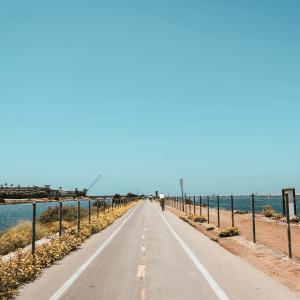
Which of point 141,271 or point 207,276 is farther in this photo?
point 141,271

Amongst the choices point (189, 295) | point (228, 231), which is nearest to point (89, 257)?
point (189, 295)

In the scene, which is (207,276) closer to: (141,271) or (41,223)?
(141,271)

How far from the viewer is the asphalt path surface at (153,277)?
18.4 ft

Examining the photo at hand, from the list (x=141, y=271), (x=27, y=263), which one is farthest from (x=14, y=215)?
(x=141, y=271)

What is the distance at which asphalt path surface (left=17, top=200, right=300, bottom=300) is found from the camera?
18.4ft

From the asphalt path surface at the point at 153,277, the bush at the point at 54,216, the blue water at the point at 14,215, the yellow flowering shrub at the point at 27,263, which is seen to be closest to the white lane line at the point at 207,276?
the asphalt path surface at the point at 153,277

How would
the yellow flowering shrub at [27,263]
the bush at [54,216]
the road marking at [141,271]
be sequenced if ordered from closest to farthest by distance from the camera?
the yellow flowering shrub at [27,263] < the road marking at [141,271] < the bush at [54,216]

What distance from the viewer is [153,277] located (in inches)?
265

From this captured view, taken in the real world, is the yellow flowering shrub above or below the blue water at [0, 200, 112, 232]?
above

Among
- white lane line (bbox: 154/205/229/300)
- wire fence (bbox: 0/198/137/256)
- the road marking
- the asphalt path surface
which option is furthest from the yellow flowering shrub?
white lane line (bbox: 154/205/229/300)

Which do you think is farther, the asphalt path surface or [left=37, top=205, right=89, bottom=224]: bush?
[left=37, top=205, right=89, bottom=224]: bush

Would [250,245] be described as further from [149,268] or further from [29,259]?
[29,259]

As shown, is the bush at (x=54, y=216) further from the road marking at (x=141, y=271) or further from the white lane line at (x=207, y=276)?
the road marking at (x=141, y=271)

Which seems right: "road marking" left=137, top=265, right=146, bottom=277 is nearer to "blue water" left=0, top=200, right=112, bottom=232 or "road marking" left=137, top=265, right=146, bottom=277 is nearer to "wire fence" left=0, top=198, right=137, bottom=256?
"wire fence" left=0, top=198, right=137, bottom=256
